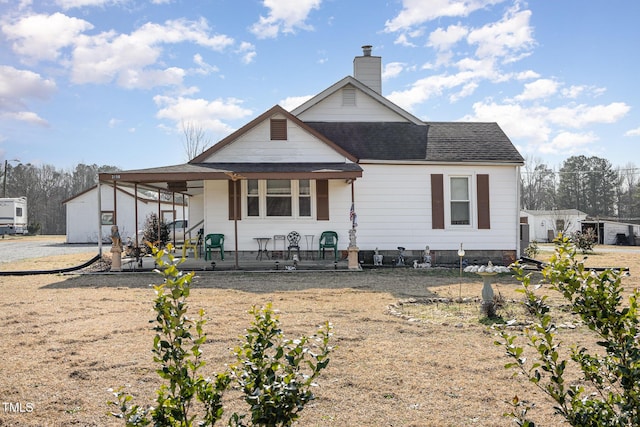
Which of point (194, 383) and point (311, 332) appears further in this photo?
point (311, 332)

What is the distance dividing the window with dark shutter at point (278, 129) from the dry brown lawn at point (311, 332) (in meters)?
5.66

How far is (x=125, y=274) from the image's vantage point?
13.0 meters

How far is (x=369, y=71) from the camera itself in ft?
60.6

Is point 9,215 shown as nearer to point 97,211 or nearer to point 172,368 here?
point 97,211

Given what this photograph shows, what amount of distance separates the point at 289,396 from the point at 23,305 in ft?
26.7

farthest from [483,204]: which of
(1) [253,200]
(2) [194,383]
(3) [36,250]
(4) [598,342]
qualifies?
(3) [36,250]

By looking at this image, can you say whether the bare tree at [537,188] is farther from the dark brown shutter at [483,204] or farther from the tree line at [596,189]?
the dark brown shutter at [483,204]

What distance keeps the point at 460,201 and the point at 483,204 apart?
27.7 inches

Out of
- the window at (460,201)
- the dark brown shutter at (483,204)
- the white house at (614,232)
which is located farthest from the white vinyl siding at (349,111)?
the white house at (614,232)

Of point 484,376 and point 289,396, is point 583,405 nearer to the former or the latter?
point 289,396

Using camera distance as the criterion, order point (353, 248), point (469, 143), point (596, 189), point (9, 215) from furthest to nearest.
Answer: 1. point (596, 189)
2. point (9, 215)
3. point (469, 143)
4. point (353, 248)

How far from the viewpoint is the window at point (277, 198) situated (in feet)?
47.1

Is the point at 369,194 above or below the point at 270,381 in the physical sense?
above

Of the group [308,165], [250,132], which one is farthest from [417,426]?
[250,132]
